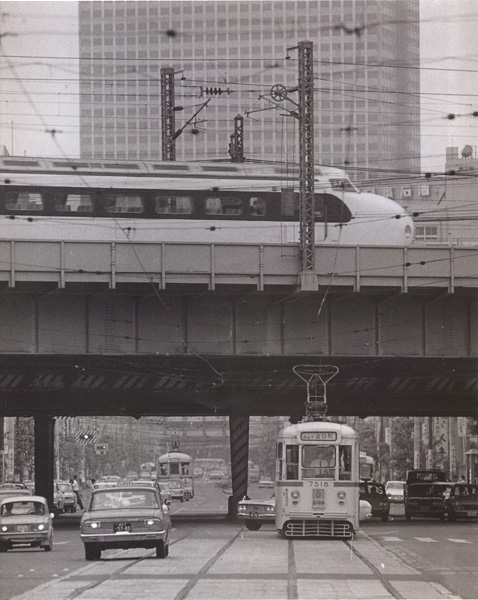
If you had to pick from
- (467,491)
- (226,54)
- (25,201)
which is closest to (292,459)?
(25,201)

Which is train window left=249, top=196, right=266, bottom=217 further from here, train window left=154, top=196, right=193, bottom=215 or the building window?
the building window

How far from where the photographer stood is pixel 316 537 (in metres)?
34.5

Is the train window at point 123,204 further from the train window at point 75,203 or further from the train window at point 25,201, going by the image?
the train window at point 25,201

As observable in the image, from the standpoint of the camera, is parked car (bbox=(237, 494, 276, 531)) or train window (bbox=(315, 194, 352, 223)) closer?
parked car (bbox=(237, 494, 276, 531))

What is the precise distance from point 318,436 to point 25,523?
8548 mm

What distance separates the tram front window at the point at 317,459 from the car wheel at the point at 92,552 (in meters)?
9.69

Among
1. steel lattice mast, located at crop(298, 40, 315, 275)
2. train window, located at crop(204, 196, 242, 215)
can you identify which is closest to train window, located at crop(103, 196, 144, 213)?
train window, located at crop(204, 196, 242, 215)

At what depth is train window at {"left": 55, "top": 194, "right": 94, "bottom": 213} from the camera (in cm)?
4194

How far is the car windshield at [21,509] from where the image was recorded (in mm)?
30703

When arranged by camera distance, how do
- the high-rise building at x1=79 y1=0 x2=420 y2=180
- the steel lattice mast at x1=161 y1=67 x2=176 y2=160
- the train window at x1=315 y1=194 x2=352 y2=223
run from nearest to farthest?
the high-rise building at x1=79 y1=0 x2=420 y2=180, the train window at x1=315 y1=194 x2=352 y2=223, the steel lattice mast at x1=161 y1=67 x2=176 y2=160

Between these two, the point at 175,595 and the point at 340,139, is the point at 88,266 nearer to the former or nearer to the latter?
the point at 175,595

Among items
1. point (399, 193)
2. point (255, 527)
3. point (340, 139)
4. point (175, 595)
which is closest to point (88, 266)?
point (255, 527)

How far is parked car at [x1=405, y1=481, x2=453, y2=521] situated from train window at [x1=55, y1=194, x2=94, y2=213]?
22.0m

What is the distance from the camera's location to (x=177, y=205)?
4284 centimetres
